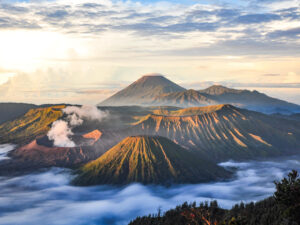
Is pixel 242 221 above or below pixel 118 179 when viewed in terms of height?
above

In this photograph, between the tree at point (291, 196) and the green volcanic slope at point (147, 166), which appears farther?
the green volcanic slope at point (147, 166)

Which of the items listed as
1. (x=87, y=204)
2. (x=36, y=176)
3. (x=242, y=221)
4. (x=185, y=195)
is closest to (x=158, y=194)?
(x=185, y=195)

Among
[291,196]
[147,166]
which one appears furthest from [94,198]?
[291,196]

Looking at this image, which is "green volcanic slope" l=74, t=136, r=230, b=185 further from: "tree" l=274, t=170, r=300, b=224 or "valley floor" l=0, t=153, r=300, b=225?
"tree" l=274, t=170, r=300, b=224

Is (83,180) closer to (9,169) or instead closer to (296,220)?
(9,169)

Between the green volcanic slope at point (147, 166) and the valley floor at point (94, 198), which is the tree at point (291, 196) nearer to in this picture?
the valley floor at point (94, 198)

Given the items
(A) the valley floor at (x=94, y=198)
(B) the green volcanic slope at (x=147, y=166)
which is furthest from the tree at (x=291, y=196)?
(B) the green volcanic slope at (x=147, y=166)

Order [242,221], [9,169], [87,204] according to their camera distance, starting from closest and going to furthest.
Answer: [242,221] < [87,204] < [9,169]

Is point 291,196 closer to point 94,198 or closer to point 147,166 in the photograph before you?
point 94,198
